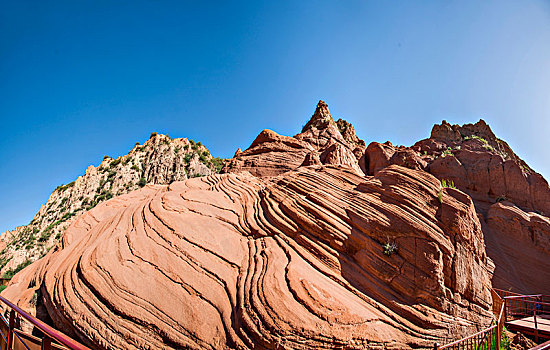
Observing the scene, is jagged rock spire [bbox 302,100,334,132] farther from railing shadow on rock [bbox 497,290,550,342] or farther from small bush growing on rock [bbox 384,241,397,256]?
small bush growing on rock [bbox 384,241,397,256]

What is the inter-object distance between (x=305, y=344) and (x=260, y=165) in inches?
532

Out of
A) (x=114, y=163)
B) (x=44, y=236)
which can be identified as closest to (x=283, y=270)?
(x=44, y=236)

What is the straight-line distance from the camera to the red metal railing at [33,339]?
9.61 ft

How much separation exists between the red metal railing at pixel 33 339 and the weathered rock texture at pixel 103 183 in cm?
4078

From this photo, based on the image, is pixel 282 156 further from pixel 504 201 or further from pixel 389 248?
pixel 504 201

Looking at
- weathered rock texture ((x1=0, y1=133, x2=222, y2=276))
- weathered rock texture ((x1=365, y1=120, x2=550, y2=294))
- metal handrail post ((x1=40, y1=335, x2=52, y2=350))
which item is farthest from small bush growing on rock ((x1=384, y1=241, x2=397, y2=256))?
weathered rock texture ((x1=0, y1=133, x2=222, y2=276))

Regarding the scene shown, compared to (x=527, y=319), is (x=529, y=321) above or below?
below

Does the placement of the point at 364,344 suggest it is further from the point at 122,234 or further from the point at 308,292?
the point at 122,234

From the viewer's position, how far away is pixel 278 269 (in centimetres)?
815

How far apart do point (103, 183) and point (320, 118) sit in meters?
36.1

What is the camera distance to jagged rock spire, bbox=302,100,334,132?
28.9 metres

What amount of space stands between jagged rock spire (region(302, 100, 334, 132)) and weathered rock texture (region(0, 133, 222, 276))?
84.1 ft

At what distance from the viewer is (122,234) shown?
32.6 feet

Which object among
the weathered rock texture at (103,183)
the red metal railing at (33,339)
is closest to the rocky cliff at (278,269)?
the red metal railing at (33,339)
